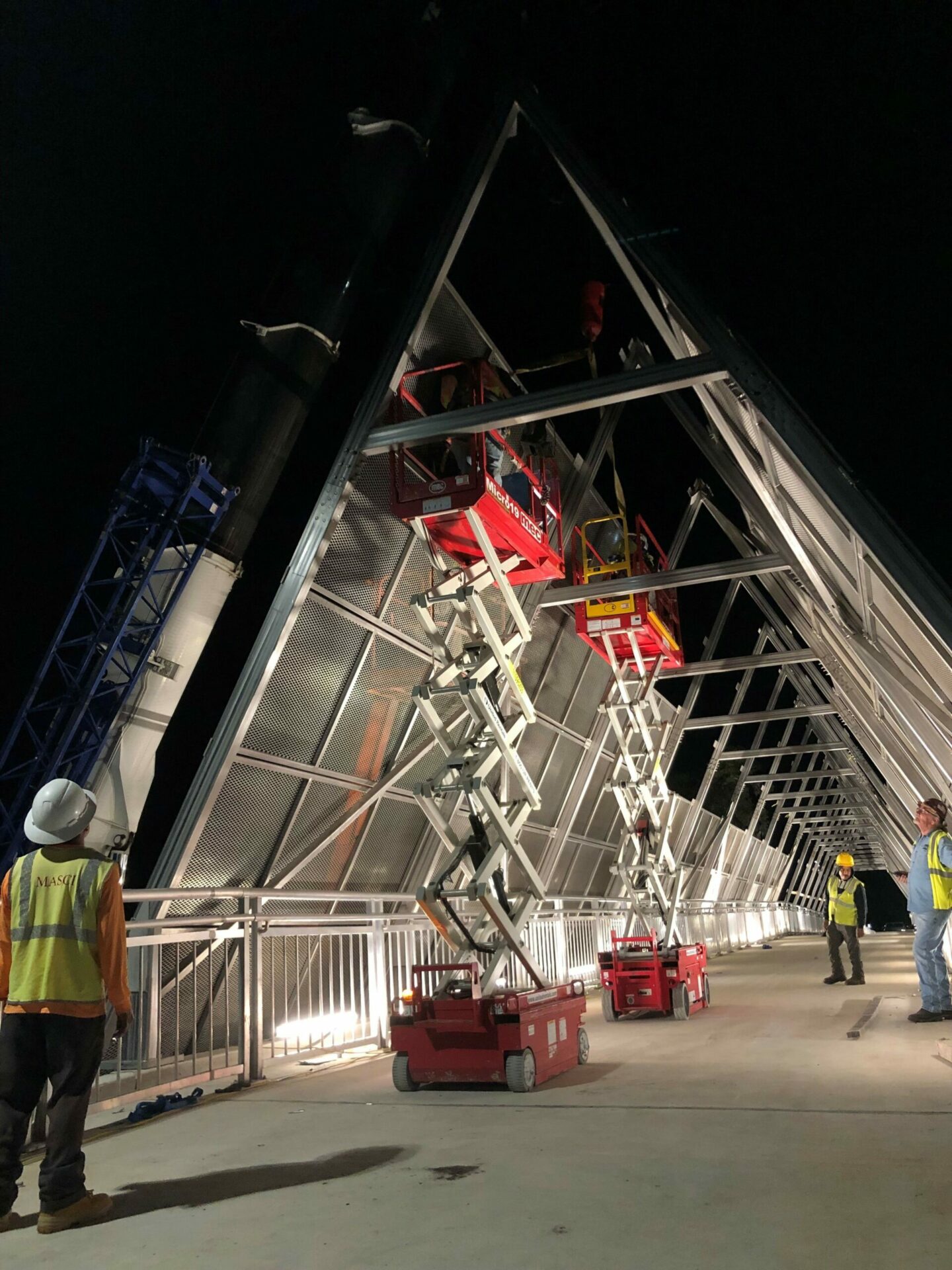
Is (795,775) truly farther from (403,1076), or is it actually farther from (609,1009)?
(403,1076)

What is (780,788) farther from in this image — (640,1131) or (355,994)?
(640,1131)

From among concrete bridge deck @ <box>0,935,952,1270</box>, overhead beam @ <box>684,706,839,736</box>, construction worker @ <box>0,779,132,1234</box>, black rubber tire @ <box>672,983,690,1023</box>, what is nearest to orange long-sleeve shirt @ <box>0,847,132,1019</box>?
construction worker @ <box>0,779,132,1234</box>

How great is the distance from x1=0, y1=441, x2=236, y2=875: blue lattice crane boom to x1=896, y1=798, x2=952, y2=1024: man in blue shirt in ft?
26.5

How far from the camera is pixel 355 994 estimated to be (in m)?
9.45

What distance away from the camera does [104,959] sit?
3840 mm

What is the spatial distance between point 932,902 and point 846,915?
17.5 ft

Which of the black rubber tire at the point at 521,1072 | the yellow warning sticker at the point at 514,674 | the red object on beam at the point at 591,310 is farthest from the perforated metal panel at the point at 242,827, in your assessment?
the red object on beam at the point at 591,310

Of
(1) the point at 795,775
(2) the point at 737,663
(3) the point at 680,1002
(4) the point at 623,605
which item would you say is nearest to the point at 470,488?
(4) the point at 623,605

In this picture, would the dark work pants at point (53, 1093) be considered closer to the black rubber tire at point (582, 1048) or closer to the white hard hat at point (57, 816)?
the white hard hat at point (57, 816)

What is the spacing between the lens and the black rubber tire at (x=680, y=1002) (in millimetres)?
10484

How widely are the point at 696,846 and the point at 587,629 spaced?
16978 millimetres

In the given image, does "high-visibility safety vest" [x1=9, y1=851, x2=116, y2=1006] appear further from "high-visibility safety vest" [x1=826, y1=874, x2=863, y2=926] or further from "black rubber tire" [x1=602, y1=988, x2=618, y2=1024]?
"high-visibility safety vest" [x1=826, y1=874, x2=863, y2=926]

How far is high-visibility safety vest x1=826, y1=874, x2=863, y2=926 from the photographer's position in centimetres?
1340

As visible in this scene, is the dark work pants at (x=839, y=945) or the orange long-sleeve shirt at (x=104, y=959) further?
the dark work pants at (x=839, y=945)
